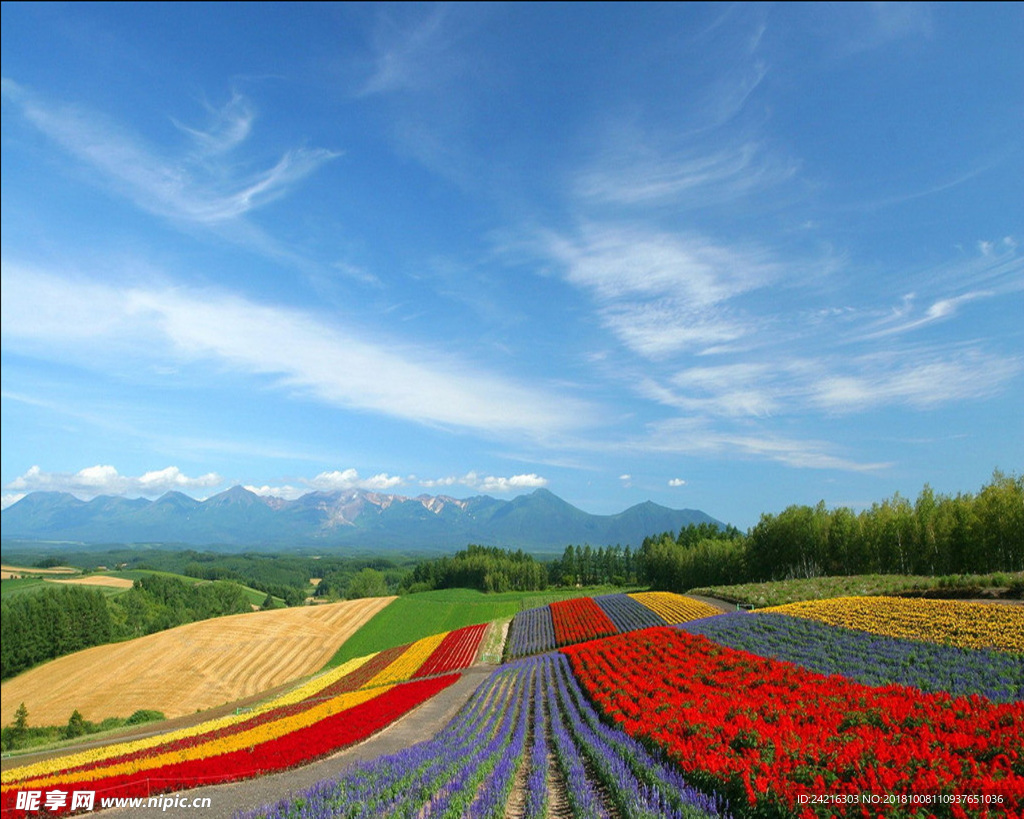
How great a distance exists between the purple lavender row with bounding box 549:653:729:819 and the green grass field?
189ft

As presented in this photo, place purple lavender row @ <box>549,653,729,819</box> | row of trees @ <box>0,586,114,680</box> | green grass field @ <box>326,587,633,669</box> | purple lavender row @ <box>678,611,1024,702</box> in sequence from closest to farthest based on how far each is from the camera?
1. purple lavender row @ <box>549,653,729,819</box>
2. purple lavender row @ <box>678,611,1024,702</box>
3. green grass field @ <box>326,587,633,669</box>
4. row of trees @ <box>0,586,114,680</box>

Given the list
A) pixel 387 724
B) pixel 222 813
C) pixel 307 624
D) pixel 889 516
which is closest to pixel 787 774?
pixel 222 813

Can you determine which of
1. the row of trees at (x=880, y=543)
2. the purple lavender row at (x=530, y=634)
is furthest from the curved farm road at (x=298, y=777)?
the row of trees at (x=880, y=543)

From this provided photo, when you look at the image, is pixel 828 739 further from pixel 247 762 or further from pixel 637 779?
pixel 247 762

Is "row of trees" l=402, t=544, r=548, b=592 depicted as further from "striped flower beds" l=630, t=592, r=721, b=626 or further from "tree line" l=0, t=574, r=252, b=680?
"striped flower beds" l=630, t=592, r=721, b=626

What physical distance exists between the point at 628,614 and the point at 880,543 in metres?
33.1

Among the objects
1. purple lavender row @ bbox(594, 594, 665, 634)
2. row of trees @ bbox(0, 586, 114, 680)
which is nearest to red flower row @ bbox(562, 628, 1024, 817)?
purple lavender row @ bbox(594, 594, 665, 634)

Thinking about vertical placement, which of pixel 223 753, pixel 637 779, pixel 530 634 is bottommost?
pixel 530 634

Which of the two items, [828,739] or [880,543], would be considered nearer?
[828,739]

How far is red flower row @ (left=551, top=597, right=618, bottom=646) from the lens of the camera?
48.8 meters

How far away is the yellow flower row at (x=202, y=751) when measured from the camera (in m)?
16.8

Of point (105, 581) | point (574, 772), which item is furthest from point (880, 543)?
point (105, 581)

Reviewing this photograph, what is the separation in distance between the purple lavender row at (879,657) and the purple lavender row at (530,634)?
21.7 m

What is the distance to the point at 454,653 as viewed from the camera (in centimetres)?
5122
